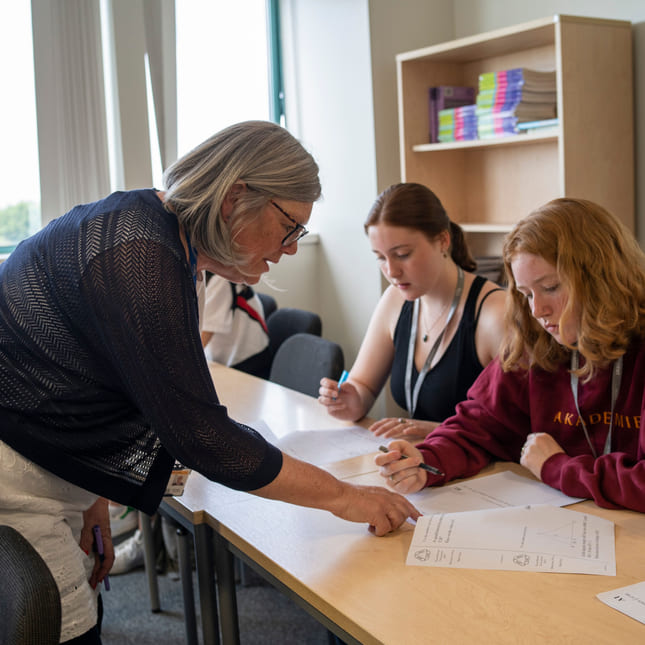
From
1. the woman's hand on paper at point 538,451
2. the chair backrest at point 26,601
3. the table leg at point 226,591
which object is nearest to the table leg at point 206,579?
the table leg at point 226,591

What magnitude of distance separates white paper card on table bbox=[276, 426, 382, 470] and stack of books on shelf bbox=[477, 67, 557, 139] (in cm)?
181

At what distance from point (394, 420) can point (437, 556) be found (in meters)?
0.77

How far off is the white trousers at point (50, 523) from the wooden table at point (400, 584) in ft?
0.92

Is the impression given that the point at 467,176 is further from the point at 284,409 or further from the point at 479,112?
the point at 284,409

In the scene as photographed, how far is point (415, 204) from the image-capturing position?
214 cm

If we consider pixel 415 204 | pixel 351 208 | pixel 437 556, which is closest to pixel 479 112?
pixel 351 208

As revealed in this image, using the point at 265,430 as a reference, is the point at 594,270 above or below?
above

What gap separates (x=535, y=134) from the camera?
122 inches

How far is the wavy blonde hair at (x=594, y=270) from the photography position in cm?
143

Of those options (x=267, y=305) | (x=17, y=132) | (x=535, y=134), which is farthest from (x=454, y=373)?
(x=17, y=132)

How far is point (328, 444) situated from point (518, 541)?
0.73m

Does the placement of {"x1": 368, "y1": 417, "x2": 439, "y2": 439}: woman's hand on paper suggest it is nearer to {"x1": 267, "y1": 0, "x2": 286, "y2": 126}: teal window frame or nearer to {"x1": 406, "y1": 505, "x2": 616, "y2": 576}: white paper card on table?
{"x1": 406, "y1": 505, "x2": 616, "y2": 576}: white paper card on table

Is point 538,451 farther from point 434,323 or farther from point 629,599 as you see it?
point 434,323

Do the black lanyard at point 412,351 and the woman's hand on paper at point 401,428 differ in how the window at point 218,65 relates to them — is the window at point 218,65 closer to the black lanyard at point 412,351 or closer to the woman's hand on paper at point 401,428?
the black lanyard at point 412,351
